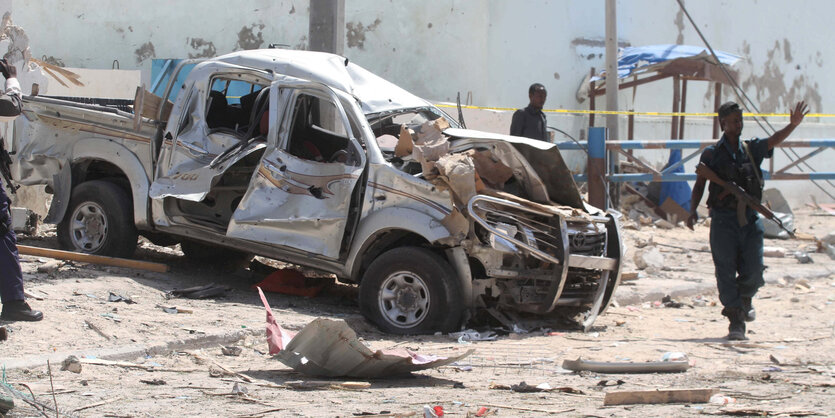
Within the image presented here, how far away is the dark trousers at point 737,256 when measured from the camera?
7754mm

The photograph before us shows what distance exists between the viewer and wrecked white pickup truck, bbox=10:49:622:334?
24.6 ft

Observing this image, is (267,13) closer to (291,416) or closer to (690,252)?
(690,252)

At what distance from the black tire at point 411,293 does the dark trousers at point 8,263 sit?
2.55 metres

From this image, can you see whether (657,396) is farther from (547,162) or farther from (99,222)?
(99,222)

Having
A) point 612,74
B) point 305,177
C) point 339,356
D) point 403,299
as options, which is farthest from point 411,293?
point 612,74

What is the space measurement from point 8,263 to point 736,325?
5.26 metres

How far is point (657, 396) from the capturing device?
532 cm

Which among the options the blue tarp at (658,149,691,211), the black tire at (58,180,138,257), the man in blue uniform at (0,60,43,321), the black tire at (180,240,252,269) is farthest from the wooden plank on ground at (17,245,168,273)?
the blue tarp at (658,149,691,211)

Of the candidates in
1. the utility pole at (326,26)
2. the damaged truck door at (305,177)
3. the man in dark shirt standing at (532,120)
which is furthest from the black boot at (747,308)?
the utility pole at (326,26)

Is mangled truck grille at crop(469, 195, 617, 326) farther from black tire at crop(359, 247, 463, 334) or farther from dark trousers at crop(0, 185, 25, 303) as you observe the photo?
dark trousers at crop(0, 185, 25, 303)

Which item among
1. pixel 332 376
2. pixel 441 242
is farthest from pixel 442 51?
pixel 332 376

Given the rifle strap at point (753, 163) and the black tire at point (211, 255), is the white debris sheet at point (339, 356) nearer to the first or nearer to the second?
the rifle strap at point (753, 163)

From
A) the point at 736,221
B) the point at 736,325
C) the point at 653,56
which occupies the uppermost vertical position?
the point at 653,56

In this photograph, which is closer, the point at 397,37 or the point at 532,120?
the point at 532,120
